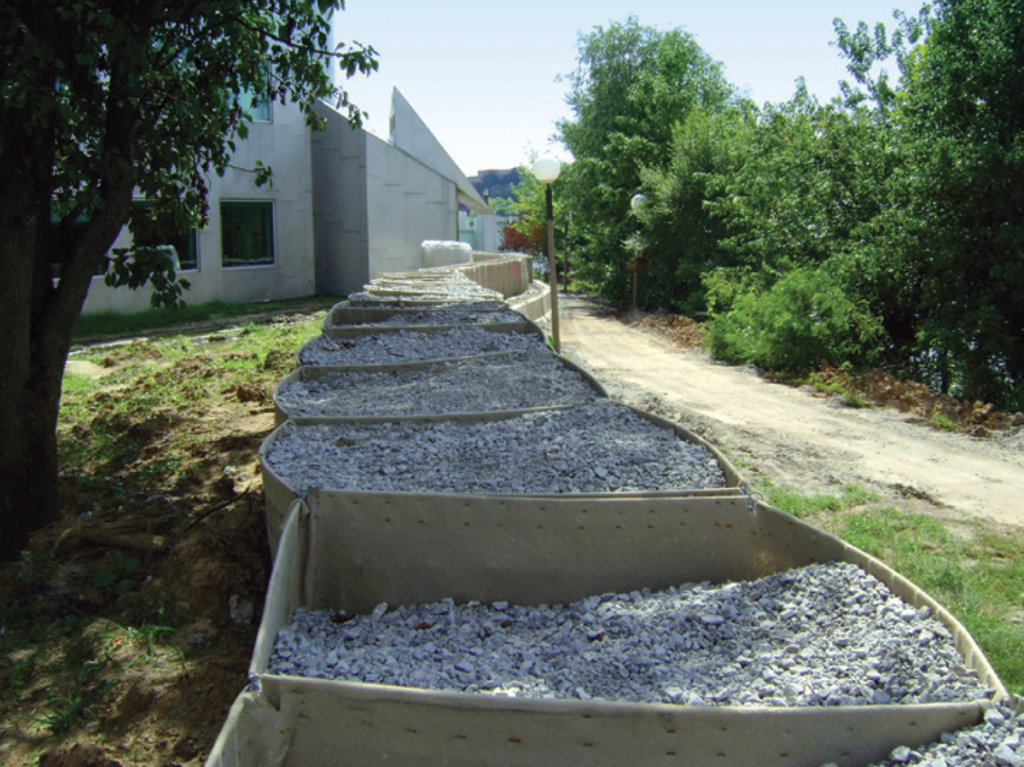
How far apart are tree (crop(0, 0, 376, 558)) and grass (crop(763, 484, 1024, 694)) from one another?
4772 mm

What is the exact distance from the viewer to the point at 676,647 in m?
3.72

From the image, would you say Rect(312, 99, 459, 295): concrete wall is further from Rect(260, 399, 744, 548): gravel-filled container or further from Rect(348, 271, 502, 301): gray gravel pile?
Rect(260, 399, 744, 548): gravel-filled container

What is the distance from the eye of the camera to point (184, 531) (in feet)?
21.0

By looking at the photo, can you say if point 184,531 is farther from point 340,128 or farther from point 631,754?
point 340,128

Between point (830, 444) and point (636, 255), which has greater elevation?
point (636, 255)

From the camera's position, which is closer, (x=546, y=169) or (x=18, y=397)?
(x=18, y=397)

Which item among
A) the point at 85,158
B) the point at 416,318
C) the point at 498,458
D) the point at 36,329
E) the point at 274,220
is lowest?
the point at 498,458

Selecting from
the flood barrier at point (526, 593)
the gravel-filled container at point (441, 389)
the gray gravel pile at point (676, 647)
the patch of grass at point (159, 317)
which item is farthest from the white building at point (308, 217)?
the gray gravel pile at point (676, 647)

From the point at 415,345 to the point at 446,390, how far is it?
2.04 m

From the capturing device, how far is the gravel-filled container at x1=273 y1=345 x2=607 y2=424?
6926 millimetres

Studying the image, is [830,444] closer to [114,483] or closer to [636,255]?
[114,483]

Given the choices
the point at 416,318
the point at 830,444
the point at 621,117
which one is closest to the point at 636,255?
the point at 621,117

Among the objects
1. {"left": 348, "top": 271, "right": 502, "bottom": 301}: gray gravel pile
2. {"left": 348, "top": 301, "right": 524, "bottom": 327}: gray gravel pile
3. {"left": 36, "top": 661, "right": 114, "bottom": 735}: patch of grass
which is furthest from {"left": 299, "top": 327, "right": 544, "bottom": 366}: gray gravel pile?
{"left": 36, "top": 661, "right": 114, "bottom": 735}: patch of grass

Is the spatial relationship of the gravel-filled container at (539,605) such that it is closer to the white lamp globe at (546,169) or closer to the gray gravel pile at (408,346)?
the gray gravel pile at (408,346)
